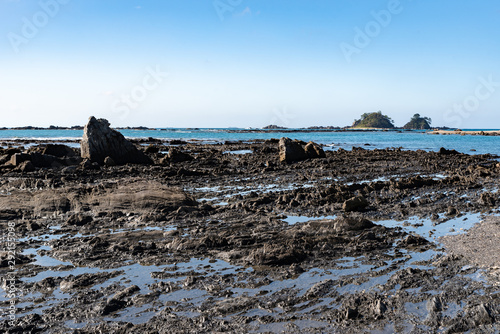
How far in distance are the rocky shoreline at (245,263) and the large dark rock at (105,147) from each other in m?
13.2

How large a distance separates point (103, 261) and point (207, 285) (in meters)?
2.53

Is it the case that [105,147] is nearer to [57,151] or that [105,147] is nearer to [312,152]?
[57,151]

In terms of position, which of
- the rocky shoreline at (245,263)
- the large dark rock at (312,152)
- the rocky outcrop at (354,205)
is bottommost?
the rocky shoreline at (245,263)

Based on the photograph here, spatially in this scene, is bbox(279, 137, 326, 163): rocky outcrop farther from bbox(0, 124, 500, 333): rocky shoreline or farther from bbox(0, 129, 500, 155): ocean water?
bbox(0, 129, 500, 155): ocean water

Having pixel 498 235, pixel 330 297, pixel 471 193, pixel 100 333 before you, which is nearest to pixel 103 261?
pixel 100 333

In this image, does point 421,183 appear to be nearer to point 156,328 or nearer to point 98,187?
point 98,187

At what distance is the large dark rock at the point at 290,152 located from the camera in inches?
1109

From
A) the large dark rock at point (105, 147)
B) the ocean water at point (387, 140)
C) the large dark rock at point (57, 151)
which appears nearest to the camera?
the large dark rock at point (105, 147)

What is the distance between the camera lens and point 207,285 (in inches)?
265

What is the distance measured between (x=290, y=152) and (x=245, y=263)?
21.1 m

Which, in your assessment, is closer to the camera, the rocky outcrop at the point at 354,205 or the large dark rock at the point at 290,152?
the rocky outcrop at the point at 354,205

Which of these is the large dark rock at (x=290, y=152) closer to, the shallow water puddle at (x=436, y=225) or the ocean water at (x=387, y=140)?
the shallow water puddle at (x=436, y=225)

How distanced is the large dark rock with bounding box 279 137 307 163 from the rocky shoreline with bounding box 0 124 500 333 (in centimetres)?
1248

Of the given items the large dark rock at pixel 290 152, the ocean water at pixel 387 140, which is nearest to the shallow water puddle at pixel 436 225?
the large dark rock at pixel 290 152
